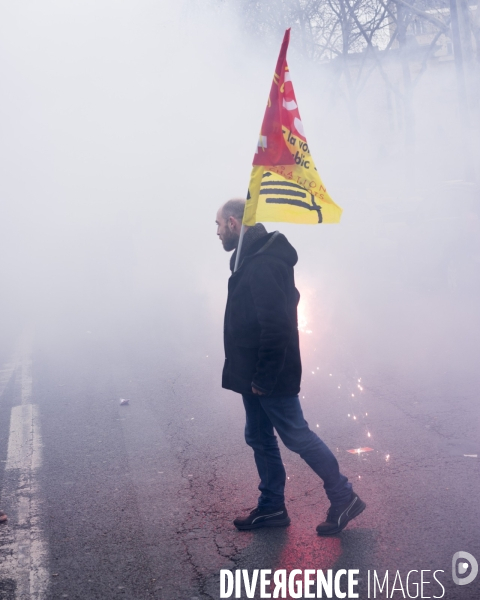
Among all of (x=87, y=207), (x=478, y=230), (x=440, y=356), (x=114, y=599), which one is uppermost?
(x=87, y=207)

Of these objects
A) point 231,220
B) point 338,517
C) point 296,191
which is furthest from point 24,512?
point 296,191

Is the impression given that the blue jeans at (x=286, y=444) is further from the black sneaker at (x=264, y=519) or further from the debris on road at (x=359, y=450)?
the debris on road at (x=359, y=450)

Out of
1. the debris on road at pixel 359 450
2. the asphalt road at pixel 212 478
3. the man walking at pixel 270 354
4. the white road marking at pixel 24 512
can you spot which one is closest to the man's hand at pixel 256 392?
the man walking at pixel 270 354

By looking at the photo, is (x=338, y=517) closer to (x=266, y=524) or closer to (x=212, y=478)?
(x=266, y=524)

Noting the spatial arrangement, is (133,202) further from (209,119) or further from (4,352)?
(4,352)

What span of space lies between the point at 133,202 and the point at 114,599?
36180mm

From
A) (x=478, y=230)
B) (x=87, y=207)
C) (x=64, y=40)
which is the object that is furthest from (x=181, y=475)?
(x=64, y=40)

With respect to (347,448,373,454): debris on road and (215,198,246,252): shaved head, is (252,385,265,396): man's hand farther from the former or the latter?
(347,448,373,454): debris on road

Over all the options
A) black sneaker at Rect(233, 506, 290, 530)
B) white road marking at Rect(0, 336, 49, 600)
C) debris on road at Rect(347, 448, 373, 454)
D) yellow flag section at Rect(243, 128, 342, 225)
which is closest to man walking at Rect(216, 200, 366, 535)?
black sneaker at Rect(233, 506, 290, 530)

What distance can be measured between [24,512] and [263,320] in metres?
1.94

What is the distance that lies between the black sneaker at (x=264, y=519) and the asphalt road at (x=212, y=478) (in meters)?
0.07

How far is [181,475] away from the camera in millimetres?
5000

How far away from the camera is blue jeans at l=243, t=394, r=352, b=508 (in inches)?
153

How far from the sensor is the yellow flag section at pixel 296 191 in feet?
13.0
